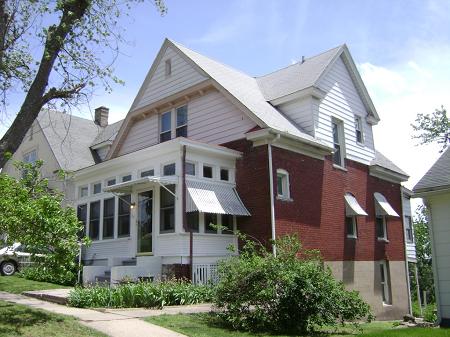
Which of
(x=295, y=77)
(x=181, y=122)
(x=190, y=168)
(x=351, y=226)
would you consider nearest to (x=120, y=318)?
(x=190, y=168)

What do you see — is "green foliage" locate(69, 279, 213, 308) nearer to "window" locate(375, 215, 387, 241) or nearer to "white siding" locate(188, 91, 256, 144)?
"white siding" locate(188, 91, 256, 144)

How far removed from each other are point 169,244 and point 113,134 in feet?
46.6

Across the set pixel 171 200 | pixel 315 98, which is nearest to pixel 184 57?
pixel 315 98

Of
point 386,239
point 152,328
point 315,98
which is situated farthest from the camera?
point 386,239

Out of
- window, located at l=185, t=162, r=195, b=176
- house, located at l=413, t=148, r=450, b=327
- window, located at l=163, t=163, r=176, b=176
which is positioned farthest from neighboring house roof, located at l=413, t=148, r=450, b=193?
window, located at l=163, t=163, r=176, b=176

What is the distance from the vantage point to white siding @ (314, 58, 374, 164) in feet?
66.7

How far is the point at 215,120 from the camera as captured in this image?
63.2 feet

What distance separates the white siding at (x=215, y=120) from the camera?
18281mm

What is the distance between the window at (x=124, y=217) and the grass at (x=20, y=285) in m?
2.99

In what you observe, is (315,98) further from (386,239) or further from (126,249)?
(126,249)

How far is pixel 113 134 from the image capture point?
28.6 metres

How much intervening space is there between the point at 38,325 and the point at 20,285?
27.0ft

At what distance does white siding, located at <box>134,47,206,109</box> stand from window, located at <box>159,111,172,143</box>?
2.67ft

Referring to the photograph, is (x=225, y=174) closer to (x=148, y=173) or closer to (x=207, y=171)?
(x=207, y=171)
